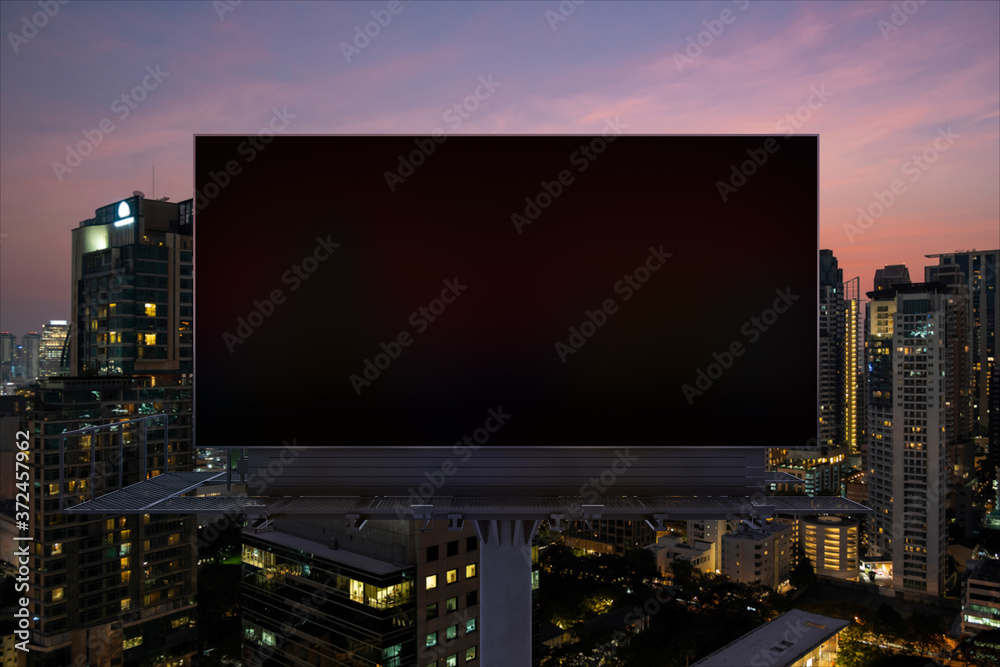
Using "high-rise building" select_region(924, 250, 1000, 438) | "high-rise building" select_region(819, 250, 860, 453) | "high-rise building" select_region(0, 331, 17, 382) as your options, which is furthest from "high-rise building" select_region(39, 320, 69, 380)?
"high-rise building" select_region(924, 250, 1000, 438)

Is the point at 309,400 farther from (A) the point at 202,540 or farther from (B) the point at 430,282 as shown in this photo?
(A) the point at 202,540

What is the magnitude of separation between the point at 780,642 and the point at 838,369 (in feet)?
292

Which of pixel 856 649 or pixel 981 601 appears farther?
pixel 981 601

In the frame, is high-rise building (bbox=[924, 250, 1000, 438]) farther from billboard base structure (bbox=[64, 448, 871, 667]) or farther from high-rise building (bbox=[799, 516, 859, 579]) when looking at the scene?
billboard base structure (bbox=[64, 448, 871, 667])

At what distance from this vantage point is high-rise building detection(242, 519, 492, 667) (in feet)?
68.3

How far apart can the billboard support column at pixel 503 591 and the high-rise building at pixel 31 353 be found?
8798cm

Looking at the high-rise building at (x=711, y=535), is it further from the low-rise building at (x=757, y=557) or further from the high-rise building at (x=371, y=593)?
the high-rise building at (x=371, y=593)

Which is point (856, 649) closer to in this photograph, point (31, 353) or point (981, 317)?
point (31, 353)

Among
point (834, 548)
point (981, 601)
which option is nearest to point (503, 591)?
point (981, 601)

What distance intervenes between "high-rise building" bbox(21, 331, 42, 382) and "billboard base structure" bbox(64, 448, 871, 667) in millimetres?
86327

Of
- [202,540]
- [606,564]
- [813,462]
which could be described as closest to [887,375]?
[813,462]

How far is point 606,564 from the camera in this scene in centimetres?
4547

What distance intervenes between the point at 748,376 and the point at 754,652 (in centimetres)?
3204

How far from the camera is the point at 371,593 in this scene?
20750 millimetres
